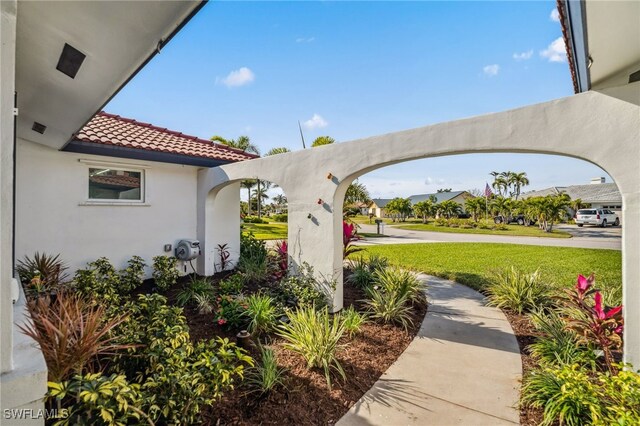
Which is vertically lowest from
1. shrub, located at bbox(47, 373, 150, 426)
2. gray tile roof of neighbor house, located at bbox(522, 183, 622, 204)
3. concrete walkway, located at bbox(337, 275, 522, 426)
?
concrete walkway, located at bbox(337, 275, 522, 426)

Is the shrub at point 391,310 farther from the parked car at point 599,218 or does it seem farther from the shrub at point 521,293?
the parked car at point 599,218

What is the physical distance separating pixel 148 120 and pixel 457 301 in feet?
45.9

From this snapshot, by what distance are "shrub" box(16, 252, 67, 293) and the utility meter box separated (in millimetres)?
2955

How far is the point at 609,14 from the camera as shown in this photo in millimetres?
2965

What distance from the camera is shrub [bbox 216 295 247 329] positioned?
6.11m

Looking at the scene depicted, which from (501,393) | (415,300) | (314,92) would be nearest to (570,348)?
(501,393)

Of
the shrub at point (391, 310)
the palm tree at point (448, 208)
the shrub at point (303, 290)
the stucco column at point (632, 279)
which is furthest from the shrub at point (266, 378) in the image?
the palm tree at point (448, 208)

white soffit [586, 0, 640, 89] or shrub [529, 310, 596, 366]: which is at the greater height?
white soffit [586, 0, 640, 89]

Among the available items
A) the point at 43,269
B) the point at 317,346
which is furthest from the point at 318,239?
the point at 43,269

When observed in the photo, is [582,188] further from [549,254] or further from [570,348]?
[570,348]

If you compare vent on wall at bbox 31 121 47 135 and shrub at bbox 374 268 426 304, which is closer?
vent on wall at bbox 31 121 47 135

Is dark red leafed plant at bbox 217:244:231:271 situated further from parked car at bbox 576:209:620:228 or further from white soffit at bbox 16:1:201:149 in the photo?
parked car at bbox 576:209:620:228

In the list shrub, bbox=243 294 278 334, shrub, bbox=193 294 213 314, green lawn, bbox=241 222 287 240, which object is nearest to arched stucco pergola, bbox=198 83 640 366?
shrub, bbox=243 294 278 334

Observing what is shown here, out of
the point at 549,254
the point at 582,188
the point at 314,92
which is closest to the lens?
the point at 314,92
